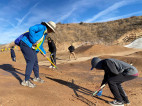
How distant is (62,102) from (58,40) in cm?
2903

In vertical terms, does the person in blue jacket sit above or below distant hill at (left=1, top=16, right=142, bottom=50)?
below

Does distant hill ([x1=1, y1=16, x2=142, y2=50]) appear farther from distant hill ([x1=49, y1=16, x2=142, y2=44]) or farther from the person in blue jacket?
the person in blue jacket

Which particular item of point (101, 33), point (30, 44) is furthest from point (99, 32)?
point (30, 44)

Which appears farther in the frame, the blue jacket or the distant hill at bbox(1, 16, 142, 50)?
the distant hill at bbox(1, 16, 142, 50)

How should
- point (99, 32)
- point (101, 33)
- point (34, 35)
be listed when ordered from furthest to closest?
point (99, 32) < point (101, 33) < point (34, 35)

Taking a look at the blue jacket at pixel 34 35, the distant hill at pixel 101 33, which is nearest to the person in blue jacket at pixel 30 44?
the blue jacket at pixel 34 35

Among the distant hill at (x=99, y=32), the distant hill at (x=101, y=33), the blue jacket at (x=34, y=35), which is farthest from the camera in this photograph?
the distant hill at (x=99, y=32)

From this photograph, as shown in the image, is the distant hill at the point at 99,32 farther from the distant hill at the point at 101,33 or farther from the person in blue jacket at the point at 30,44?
the person in blue jacket at the point at 30,44

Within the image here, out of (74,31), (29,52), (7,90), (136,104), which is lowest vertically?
(136,104)

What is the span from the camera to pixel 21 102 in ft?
8.27

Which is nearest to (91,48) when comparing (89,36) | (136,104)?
(136,104)

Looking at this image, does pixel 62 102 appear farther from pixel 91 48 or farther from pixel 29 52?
pixel 91 48

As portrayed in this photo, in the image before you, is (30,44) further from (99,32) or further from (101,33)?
(99,32)

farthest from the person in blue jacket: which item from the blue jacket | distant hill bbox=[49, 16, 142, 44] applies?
distant hill bbox=[49, 16, 142, 44]
